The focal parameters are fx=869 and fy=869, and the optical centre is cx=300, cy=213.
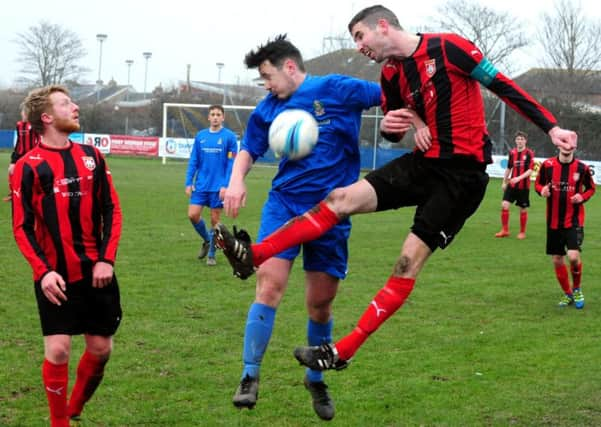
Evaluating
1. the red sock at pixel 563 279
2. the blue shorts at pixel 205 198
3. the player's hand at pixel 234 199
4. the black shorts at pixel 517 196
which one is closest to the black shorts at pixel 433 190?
the player's hand at pixel 234 199

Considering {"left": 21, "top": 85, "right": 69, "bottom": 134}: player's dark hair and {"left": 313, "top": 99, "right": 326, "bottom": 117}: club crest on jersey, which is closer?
{"left": 21, "top": 85, "right": 69, "bottom": 134}: player's dark hair

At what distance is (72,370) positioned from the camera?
7.35 m

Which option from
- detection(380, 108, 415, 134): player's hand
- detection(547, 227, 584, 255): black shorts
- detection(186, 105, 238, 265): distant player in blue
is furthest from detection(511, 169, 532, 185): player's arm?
detection(380, 108, 415, 134): player's hand

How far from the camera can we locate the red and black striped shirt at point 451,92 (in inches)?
199

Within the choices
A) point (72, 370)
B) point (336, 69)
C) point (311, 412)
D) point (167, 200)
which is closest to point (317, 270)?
point (311, 412)

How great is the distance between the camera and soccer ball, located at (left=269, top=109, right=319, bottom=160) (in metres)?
5.38

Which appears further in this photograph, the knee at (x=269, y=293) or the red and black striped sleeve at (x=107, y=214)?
the knee at (x=269, y=293)

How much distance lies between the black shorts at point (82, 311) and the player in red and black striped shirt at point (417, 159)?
3.44 feet

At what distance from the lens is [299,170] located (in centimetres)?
577

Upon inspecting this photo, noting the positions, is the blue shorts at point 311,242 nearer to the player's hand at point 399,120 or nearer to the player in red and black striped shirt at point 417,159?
the player in red and black striped shirt at point 417,159

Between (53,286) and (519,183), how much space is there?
48.8 feet

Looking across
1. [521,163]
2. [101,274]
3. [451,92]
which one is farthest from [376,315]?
[521,163]

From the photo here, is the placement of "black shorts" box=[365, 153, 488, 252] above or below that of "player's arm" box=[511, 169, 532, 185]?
above

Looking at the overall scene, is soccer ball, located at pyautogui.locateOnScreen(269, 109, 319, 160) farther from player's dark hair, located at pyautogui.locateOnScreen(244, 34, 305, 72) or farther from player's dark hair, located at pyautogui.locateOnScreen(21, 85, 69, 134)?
player's dark hair, located at pyautogui.locateOnScreen(21, 85, 69, 134)
